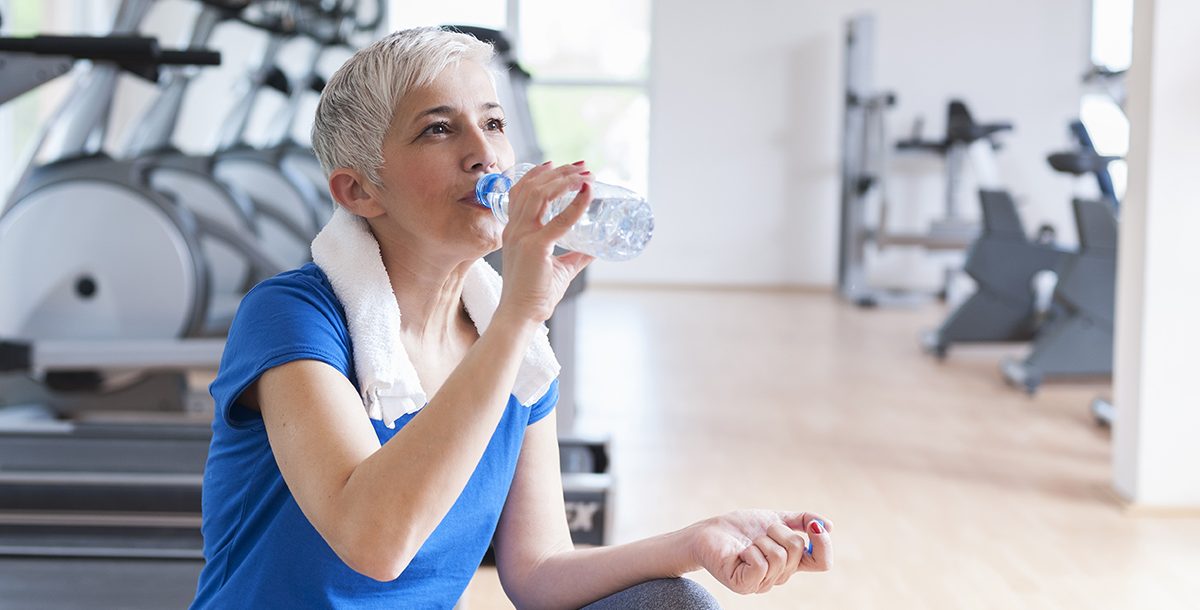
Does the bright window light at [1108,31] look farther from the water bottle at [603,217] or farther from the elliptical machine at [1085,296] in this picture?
the water bottle at [603,217]

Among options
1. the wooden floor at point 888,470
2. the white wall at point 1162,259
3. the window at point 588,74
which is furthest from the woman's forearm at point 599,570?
the window at point 588,74

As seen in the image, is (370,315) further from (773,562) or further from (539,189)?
(773,562)

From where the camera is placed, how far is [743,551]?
104 cm

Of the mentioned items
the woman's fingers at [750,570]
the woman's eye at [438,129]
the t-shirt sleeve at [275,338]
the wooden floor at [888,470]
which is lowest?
the wooden floor at [888,470]

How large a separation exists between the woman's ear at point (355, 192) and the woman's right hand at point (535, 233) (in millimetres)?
193

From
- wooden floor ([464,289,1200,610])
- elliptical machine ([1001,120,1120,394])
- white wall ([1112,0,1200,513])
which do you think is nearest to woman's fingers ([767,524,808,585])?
wooden floor ([464,289,1200,610])

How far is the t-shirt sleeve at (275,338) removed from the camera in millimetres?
920

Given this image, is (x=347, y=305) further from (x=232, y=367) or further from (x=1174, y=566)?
(x=1174, y=566)

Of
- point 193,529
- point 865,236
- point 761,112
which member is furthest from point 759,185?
point 193,529

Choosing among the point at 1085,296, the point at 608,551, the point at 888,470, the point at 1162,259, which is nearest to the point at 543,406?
the point at 608,551

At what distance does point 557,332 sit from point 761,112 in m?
5.82

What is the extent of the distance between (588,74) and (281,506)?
7463mm

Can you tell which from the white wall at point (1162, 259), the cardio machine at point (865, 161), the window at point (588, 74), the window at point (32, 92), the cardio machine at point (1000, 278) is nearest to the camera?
the white wall at point (1162, 259)

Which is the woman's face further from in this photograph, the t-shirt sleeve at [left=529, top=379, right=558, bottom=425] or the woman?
the t-shirt sleeve at [left=529, top=379, right=558, bottom=425]
